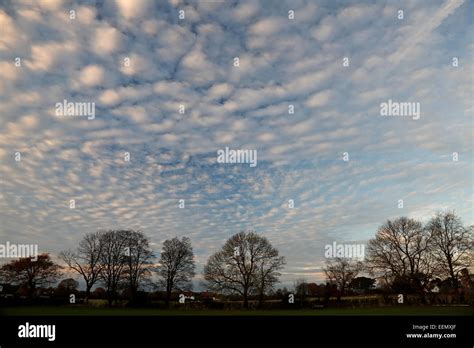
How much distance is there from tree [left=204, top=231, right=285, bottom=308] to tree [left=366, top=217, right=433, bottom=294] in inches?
273

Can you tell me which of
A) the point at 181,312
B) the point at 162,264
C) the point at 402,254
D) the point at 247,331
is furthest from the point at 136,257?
the point at 402,254

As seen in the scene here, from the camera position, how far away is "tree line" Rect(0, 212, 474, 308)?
20828mm

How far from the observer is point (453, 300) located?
18.0 m

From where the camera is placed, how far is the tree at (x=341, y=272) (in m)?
19.4

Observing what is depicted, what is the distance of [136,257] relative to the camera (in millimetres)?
21203

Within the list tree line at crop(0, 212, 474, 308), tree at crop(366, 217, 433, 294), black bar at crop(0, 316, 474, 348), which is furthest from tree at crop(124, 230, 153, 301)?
tree at crop(366, 217, 433, 294)

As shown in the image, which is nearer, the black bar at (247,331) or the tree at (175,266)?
the black bar at (247,331)

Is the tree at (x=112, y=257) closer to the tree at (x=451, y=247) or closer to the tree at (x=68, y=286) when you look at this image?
the tree at (x=68, y=286)

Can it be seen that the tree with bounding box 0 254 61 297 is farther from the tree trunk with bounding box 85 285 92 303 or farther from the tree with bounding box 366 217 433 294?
the tree with bounding box 366 217 433 294

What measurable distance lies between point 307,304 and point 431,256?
38.5 feet

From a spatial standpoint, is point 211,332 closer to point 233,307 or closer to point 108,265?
point 233,307

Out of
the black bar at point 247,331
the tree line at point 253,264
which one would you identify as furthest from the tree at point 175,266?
the black bar at point 247,331

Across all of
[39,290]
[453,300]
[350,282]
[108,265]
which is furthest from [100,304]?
[453,300]

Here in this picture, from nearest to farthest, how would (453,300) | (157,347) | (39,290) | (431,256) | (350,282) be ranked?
1. (157,347)
2. (39,290)
3. (453,300)
4. (350,282)
5. (431,256)
